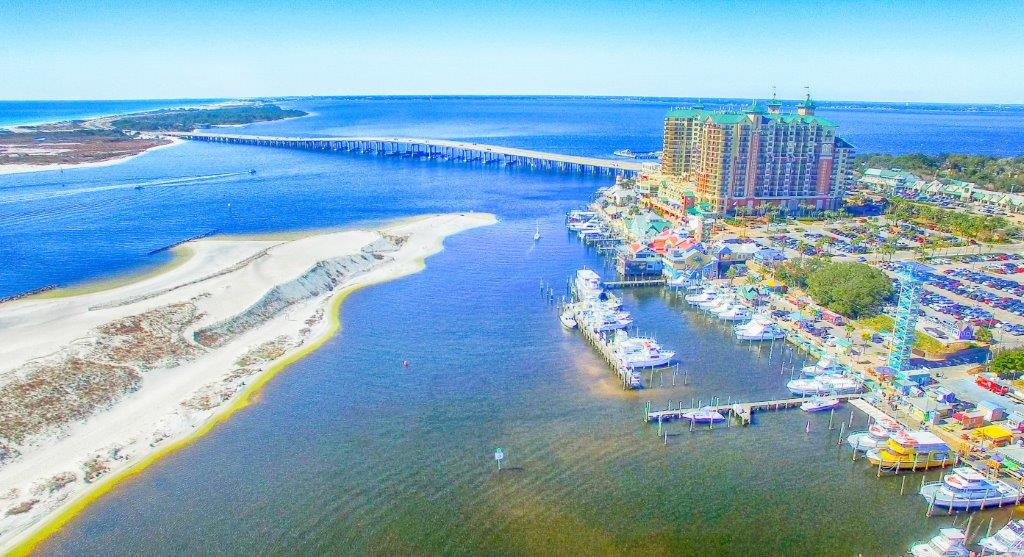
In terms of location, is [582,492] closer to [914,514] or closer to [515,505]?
[515,505]

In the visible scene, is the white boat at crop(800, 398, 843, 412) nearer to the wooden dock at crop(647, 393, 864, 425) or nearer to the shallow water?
the wooden dock at crop(647, 393, 864, 425)

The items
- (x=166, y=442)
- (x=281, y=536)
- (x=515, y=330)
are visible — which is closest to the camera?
(x=281, y=536)

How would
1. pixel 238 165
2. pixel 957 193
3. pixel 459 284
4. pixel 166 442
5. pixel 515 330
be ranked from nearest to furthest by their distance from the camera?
1. pixel 166 442
2. pixel 515 330
3. pixel 459 284
4. pixel 957 193
5. pixel 238 165

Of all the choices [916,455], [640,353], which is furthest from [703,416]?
[916,455]

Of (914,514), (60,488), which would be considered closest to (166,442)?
(60,488)

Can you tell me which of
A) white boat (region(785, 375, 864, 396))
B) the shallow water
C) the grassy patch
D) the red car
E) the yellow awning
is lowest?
the shallow water

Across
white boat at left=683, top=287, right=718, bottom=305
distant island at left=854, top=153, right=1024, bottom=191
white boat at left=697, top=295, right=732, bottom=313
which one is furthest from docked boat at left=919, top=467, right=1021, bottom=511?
distant island at left=854, top=153, right=1024, bottom=191

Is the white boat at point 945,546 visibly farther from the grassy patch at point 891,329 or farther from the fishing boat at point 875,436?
the grassy patch at point 891,329
